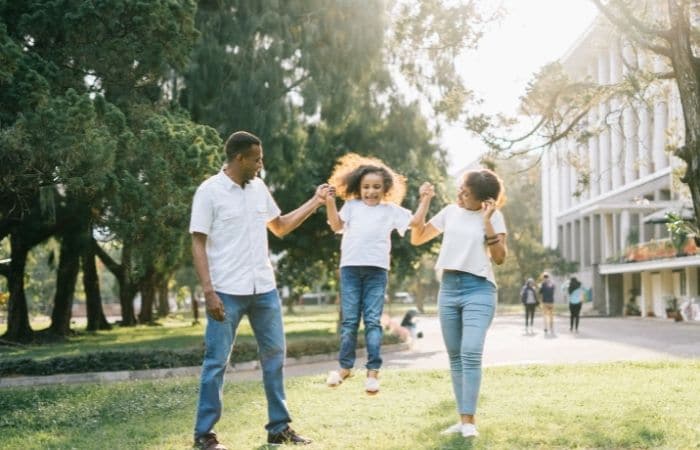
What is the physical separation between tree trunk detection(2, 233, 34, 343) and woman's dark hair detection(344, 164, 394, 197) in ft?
71.6

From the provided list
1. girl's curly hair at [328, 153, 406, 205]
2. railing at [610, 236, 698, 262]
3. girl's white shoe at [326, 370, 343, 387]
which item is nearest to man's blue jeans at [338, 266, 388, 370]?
girl's white shoe at [326, 370, 343, 387]

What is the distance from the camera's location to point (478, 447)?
610 centimetres

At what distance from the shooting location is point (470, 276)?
643cm

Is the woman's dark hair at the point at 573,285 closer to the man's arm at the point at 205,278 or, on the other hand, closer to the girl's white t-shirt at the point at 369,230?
the girl's white t-shirt at the point at 369,230

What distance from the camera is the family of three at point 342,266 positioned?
6.06 m

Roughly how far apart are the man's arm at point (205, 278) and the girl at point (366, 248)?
135 cm

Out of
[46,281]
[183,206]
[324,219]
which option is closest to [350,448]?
[183,206]

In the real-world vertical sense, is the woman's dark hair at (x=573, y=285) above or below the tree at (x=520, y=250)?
below

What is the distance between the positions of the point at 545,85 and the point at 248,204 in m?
6.90

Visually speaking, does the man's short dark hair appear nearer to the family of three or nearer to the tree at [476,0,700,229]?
the family of three

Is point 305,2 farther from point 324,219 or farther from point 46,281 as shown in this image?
point 46,281

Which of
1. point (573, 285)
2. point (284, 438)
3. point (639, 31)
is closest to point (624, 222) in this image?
point (573, 285)

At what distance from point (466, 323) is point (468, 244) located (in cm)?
58

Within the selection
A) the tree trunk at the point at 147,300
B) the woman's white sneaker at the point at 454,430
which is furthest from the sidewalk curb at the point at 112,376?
the tree trunk at the point at 147,300
